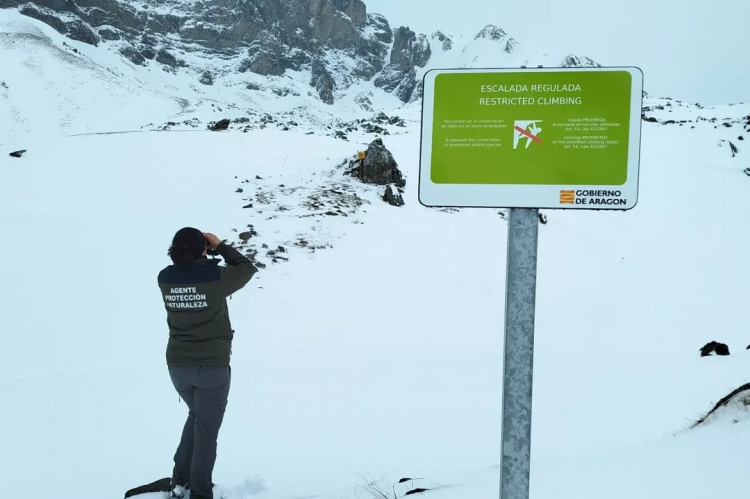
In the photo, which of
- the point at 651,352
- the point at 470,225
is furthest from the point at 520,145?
the point at 470,225

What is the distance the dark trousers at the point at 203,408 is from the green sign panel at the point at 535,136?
206cm

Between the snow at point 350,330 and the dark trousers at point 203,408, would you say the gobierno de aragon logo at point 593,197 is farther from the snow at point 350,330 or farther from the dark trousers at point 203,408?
the dark trousers at point 203,408

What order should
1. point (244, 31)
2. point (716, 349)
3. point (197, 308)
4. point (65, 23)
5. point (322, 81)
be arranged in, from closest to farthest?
point (197, 308) → point (716, 349) → point (65, 23) → point (322, 81) → point (244, 31)

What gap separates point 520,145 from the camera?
187 centimetres

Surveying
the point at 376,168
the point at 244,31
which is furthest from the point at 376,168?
the point at 244,31

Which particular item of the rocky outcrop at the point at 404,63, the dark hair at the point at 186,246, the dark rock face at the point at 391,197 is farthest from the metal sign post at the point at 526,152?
the rocky outcrop at the point at 404,63

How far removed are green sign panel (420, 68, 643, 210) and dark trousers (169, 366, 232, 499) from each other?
2.06m

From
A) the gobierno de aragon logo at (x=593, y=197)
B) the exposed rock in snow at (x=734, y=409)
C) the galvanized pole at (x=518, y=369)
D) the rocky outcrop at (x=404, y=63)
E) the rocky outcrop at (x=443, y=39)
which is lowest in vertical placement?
the exposed rock in snow at (x=734, y=409)

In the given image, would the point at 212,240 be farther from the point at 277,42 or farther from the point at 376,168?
the point at 277,42

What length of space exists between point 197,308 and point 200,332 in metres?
0.16

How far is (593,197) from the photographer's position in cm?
186

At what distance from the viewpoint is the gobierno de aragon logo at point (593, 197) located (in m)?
1.85

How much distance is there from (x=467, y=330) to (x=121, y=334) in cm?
585

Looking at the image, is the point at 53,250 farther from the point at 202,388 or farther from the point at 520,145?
the point at 520,145
